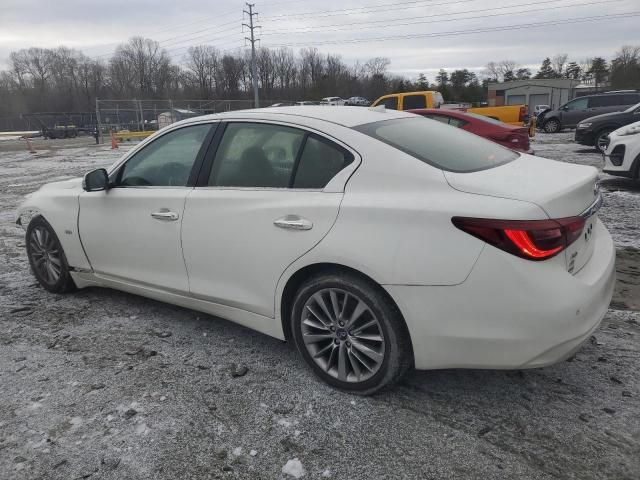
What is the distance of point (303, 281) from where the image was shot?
2824 millimetres

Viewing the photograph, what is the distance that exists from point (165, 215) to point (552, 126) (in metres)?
24.8

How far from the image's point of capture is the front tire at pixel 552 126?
23.9 m

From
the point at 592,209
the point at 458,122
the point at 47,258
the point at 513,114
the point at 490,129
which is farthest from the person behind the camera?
the point at 513,114

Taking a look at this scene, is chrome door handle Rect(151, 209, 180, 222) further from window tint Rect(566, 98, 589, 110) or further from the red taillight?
window tint Rect(566, 98, 589, 110)

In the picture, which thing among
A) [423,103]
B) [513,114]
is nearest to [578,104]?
[513,114]

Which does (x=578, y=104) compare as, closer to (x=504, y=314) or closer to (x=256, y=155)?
(x=256, y=155)

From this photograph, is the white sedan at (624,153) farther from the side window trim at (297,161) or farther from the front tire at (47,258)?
the front tire at (47,258)

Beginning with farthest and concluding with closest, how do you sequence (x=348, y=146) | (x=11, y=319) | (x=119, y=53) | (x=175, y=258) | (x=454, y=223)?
1. (x=119, y=53)
2. (x=11, y=319)
3. (x=175, y=258)
4. (x=348, y=146)
5. (x=454, y=223)

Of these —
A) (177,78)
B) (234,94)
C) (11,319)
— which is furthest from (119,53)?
(11,319)

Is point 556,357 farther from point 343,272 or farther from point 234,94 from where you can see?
point 234,94

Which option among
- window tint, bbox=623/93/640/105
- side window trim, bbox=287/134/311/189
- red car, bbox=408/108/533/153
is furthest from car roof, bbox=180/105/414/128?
window tint, bbox=623/93/640/105

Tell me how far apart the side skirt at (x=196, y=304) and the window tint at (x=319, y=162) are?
0.86 meters

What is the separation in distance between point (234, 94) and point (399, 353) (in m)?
81.2

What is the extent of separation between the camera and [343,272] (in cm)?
263
